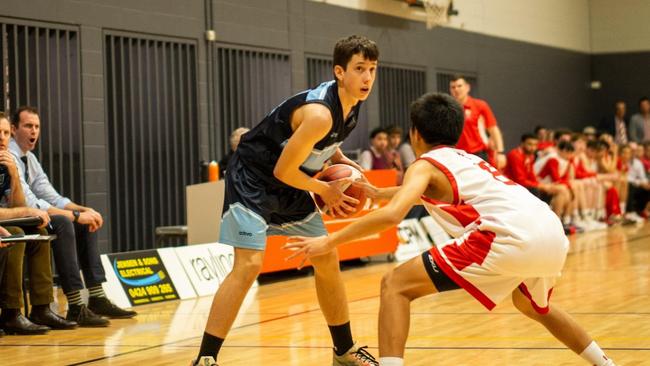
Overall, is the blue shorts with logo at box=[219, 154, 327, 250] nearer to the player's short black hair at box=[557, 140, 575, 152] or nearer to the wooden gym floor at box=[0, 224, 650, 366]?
the wooden gym floor at box=[0, 224, 650, 366]

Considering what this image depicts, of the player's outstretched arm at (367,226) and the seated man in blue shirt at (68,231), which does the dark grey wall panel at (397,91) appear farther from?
the player's outstretched arm at (367,226)

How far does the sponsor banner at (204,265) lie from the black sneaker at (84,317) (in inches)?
70.2

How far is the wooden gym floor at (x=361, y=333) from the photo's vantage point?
5316 millimetres

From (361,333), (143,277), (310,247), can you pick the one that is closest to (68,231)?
(143,277)

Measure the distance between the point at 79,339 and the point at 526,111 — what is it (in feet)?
46.9

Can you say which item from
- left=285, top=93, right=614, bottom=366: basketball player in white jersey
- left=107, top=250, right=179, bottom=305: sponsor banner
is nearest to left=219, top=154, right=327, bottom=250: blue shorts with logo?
left=285, top=93, right=614, bottom=366: basketball player in white jersey

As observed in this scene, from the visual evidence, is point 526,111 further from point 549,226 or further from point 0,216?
point 549,226

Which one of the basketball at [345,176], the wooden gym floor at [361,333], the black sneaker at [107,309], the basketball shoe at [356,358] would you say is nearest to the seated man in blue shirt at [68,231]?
the black sneaker at [107,309]

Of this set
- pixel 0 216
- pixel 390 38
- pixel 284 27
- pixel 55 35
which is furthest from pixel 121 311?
pixel 390 38

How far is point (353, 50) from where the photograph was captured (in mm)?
4703

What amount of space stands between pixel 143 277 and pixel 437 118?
471 cm

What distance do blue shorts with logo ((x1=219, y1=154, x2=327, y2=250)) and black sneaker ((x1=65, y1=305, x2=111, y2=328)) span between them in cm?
245

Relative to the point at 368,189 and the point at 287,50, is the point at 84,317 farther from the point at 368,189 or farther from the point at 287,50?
the point at 287,50

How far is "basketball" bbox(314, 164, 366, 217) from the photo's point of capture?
4.74 m
